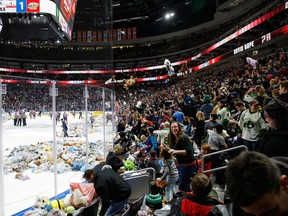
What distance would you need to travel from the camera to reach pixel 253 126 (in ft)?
12.8

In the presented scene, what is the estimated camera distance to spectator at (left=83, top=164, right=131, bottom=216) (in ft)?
10.9

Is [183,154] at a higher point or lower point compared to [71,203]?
higher

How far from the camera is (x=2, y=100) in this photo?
3.54 m

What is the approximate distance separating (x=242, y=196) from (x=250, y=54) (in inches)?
910

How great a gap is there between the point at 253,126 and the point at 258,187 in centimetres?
339

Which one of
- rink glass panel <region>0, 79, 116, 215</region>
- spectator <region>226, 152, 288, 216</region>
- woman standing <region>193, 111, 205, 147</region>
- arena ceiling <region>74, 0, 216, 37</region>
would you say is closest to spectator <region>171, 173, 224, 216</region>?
spectator <region>226, 152, 288, 216</region>

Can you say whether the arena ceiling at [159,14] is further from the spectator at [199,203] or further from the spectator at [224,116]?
the spectator at [199,203]

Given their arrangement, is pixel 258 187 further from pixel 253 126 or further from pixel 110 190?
pixel 253 126

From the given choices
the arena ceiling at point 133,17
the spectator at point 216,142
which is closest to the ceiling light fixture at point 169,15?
the arena ceiling at point 133,17

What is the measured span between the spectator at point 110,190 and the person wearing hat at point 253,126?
2.08m

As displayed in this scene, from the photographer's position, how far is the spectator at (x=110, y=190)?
331 centimetres

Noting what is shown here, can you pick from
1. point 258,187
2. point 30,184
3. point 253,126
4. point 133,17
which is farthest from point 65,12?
point 133,17

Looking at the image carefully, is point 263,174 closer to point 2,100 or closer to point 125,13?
point 2,100

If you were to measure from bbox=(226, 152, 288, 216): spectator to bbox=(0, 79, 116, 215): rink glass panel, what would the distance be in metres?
3.65
